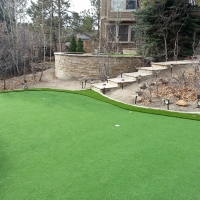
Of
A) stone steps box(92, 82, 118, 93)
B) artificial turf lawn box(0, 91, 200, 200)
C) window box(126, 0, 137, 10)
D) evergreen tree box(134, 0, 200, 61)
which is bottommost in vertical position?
artificial turf lawn box(0, 91, 200, 200)

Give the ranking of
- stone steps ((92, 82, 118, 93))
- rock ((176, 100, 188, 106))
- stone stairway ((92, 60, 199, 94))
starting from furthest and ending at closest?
stone stairway ((92, 60, 199, 94))
stone steps ((92, 82, 118, 93))
rock ((176, 100, 188, 106))

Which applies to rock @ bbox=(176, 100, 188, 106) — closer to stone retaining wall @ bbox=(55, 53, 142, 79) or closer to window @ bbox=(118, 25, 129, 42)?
stone retaining wall @ bbox=(55, 53, 142, 79)

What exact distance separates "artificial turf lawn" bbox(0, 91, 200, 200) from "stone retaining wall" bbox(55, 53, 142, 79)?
5.98 m

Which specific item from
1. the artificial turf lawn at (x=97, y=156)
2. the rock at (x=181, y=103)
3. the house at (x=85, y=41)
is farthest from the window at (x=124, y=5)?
the artificial turf lawn at (x=97, y=156)

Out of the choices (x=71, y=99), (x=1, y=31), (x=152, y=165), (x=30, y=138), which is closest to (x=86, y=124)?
(x=30, y=138)

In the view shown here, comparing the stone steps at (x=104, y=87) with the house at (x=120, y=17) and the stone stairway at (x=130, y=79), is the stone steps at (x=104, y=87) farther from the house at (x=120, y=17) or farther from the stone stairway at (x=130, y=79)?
the house at (x=120, y=17)

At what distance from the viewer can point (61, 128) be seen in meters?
4.12

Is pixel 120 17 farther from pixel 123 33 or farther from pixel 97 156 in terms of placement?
pixel 97 156

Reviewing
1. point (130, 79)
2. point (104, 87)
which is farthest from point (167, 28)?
point (104, 87)

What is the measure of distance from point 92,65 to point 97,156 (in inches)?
345

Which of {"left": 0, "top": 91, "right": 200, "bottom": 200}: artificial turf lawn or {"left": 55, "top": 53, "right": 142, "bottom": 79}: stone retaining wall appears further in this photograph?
{"left": 55, "top": 53, "right": 142, "bottom": 79}: stone retaining wall

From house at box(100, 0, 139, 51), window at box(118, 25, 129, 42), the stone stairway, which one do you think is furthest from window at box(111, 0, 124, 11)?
the stone stairway

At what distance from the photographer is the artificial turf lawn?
7.39 feet

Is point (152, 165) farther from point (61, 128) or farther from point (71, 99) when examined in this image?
point (71, 99)
